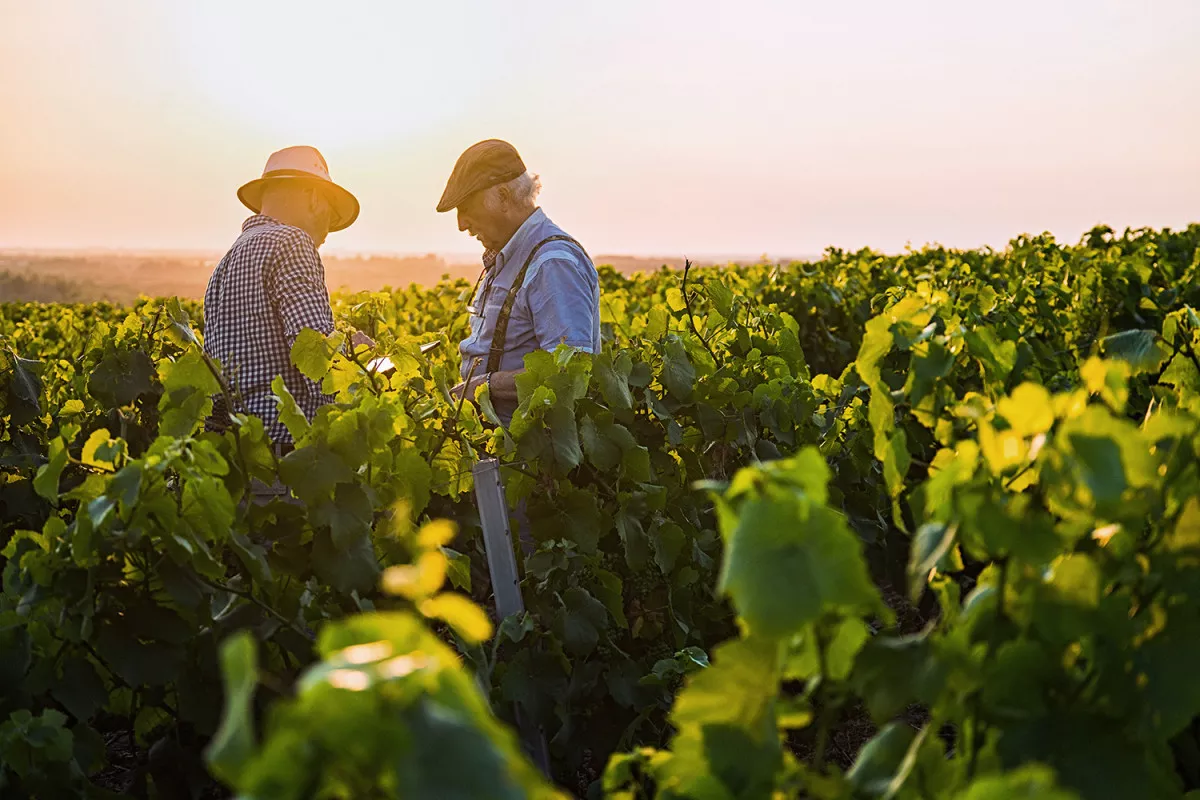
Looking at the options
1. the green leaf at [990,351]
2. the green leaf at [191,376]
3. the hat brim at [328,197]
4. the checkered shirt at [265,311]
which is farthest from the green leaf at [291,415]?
the hat brim at [328,197]

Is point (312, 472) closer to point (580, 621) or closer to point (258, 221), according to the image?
point (580, 621)

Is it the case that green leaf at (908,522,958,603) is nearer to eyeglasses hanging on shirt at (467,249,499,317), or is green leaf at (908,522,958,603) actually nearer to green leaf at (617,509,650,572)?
green leaf at (617,509,650,572)

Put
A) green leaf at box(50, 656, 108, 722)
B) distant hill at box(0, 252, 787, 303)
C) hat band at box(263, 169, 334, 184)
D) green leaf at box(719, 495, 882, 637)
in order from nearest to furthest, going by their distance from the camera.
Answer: green leaf at box(719, 495, 882, 637) → green leaf at box(50, 656, 108, 722) → hat band at box(263, 169, 334, 184) → distant hill at box(0, 252, 787, 303)

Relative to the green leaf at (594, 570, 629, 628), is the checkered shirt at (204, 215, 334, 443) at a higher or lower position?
higher

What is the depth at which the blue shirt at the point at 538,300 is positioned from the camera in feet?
13.1

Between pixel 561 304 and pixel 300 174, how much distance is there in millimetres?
1167

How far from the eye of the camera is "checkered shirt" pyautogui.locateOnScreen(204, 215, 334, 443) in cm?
402

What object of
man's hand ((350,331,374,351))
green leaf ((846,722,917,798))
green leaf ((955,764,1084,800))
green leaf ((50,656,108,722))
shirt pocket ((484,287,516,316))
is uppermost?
shirt pocket ((484,287,516,316))

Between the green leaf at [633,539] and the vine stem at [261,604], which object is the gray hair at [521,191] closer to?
the green leaf at [633,539]

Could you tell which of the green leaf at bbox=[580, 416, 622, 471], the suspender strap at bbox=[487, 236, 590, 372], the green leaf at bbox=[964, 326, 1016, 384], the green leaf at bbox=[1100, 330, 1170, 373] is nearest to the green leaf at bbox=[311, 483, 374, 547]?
the green leaf at bbox=[580, 416, 622, 471]

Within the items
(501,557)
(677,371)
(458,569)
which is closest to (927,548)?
(458,569)

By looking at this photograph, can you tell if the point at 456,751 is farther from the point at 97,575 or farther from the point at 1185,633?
the point at 97,575

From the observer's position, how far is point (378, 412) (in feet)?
8.14

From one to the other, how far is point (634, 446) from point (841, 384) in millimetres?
1211
